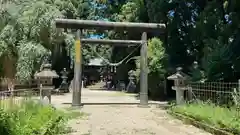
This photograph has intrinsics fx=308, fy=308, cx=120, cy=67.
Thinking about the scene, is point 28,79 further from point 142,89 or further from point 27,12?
point 142,89

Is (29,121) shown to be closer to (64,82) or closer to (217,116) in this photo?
(217,116)

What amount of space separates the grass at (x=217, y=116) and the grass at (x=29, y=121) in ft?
12.1

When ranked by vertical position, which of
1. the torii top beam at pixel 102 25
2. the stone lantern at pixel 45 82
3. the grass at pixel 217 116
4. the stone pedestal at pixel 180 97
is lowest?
the grass at pixel 217 116

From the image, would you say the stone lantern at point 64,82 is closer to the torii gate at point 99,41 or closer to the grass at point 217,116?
the torii gate at point 99,41

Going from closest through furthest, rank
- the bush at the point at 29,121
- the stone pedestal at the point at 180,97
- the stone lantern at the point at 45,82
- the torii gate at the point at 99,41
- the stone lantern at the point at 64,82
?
the bush at the point at 29,121, the stone lantern at the point at 45,82, the stone pedestal at the point at 180,97, the torii gate at the point at 99,41, the stone lantern at the point at 64,82

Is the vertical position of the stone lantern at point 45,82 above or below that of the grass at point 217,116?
above

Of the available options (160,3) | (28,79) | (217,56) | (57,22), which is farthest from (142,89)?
(28,79)

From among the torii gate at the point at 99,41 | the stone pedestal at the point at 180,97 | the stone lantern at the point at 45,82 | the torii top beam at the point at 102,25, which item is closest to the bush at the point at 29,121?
the stone lantern at the point at 45,82

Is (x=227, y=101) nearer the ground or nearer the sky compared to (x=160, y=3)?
nearer the ground

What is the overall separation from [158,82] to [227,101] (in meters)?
9.84

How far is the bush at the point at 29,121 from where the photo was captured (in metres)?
5.27

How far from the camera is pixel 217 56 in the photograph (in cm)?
1185

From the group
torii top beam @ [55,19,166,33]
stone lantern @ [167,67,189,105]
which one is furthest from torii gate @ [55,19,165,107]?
stone lantern @ [167,67,189,105]

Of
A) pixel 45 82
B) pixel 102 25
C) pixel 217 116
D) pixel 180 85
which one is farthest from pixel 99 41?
pixel 217 116
